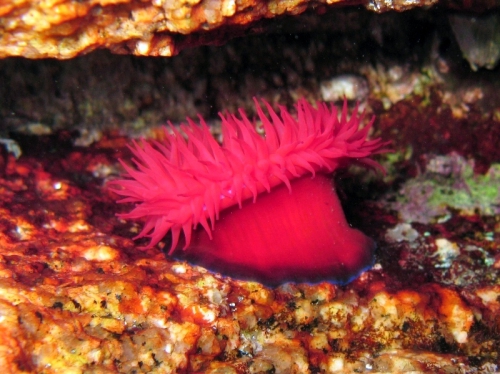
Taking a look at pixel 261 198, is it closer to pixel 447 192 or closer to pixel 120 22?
pixel 120 22

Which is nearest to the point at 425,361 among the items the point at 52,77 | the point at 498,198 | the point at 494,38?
the point at 498,198

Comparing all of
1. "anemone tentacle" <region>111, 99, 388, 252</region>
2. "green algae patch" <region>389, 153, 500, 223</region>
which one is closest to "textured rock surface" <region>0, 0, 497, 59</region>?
"anemone tentacle" <region>111, 99, 388, 252</region>

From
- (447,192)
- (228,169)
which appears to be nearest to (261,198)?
(228,169)

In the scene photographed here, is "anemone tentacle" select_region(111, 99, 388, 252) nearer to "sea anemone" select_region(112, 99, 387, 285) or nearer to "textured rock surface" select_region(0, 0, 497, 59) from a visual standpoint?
"sea anemone" select_region(112, 99, 387, 285)

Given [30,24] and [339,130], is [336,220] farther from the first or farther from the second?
[30,24]

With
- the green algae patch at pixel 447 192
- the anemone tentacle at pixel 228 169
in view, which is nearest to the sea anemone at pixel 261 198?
the anemone tentacle at pixel 228 169

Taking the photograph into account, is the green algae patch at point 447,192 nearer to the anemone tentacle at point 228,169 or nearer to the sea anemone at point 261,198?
the sea anemone at point 261,198
